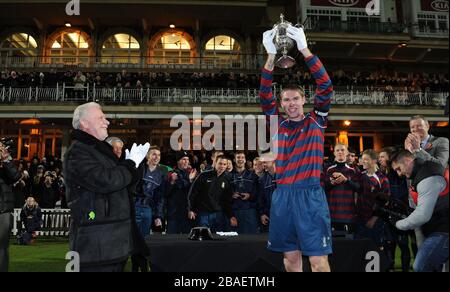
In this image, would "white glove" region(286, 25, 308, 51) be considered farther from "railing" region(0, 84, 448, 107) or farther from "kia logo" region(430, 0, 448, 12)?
"kia logo" region(430, 0, 448, 12)

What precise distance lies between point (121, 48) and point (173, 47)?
12.1 ft

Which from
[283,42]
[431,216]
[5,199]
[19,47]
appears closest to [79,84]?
[19,47]

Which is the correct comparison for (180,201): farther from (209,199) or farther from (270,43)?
(270,43)

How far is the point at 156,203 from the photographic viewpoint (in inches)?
280

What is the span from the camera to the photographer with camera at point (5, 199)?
4.62m

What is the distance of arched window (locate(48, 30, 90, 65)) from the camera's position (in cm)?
2564

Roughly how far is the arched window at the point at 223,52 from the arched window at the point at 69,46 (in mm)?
8557

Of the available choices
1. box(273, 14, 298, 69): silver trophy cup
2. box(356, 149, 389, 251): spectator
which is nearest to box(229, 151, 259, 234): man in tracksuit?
box(356, 149, 389, 251): spectator

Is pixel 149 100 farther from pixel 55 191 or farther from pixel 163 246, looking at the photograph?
pixel 163 246

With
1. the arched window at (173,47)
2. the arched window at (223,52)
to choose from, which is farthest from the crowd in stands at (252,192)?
the arched window at (173,47)

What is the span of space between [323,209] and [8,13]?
27343mm

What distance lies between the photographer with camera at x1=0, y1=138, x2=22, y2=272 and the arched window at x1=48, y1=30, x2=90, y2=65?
22.5 metres

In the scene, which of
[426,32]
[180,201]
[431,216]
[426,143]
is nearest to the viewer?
[431,216]

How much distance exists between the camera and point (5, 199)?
15.3 feet
